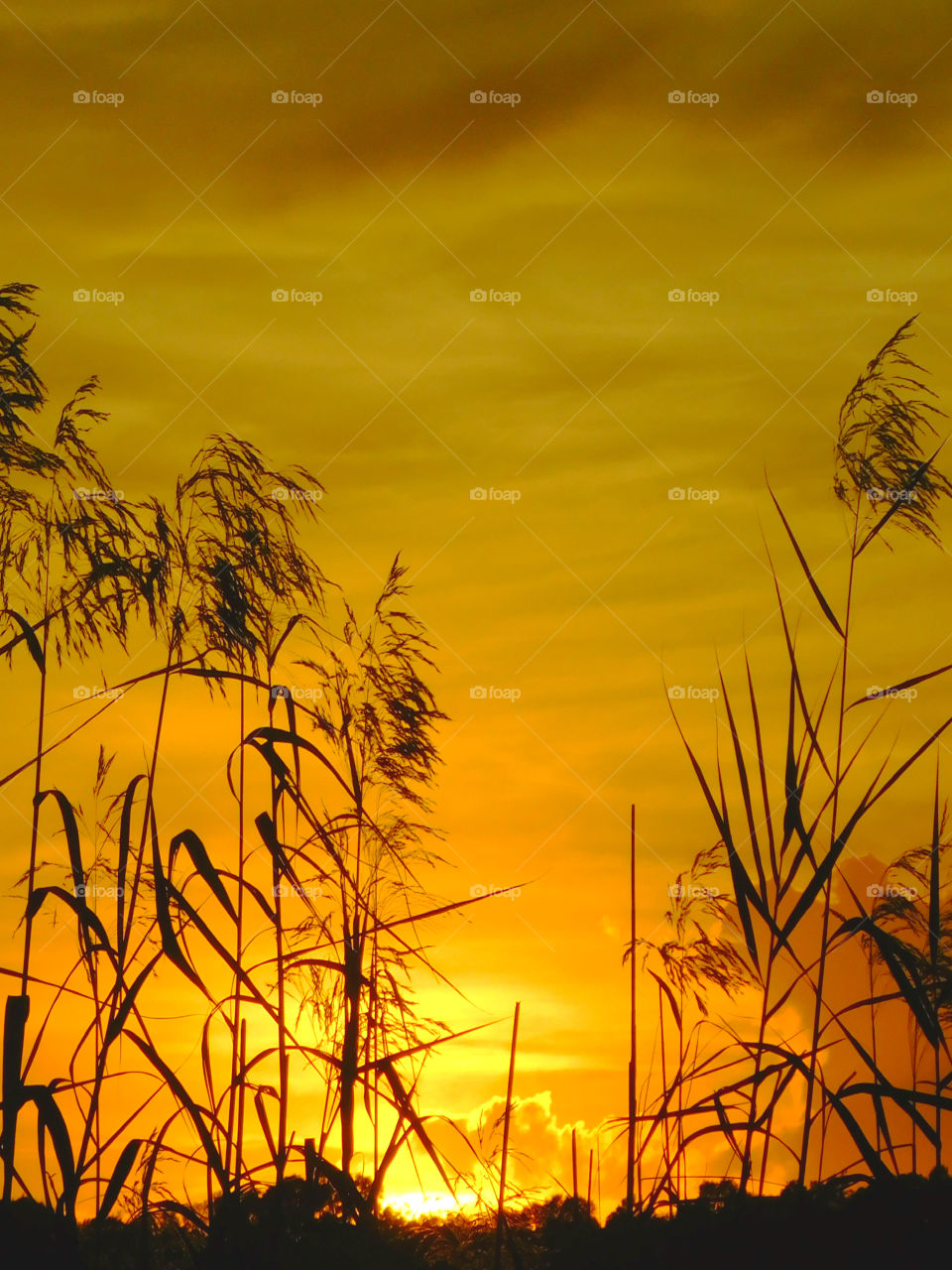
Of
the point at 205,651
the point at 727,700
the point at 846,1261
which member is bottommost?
the point at 846,1261

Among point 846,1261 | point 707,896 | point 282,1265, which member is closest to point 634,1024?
point 846,1261

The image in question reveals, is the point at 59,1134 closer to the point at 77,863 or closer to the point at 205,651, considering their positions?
the point at 77,863

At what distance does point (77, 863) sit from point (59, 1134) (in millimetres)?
585

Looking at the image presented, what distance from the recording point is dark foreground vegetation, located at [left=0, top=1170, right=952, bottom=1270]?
2.61 metres

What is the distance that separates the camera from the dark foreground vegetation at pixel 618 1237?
2.61 metres

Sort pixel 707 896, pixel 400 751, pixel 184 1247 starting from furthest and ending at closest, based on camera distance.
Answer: pixel 707 896 < pixel 400 751 < pixel 184 1247

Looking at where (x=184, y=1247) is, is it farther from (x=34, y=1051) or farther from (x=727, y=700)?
(x=727, y=700)

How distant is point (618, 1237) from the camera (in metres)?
3.02

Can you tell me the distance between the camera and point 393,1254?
119 inches

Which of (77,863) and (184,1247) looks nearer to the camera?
(77,863)

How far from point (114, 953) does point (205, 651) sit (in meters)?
0.84

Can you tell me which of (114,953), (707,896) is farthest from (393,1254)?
(707,896)

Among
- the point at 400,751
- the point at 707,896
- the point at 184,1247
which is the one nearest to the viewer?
the point at 184,1247

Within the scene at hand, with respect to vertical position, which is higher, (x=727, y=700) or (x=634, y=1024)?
(x=727, y=700)
